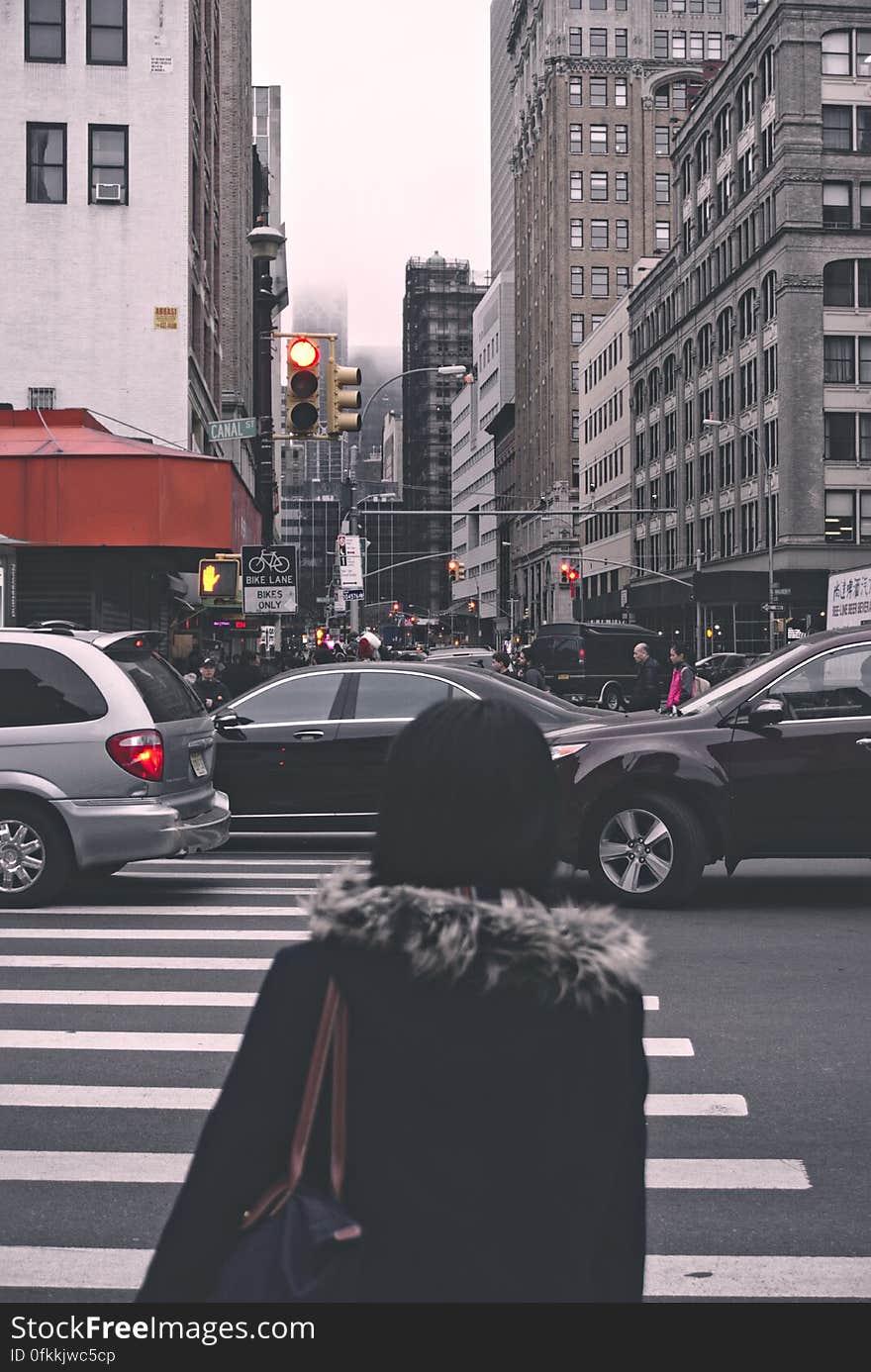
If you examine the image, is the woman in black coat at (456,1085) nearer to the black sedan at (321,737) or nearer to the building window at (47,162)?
the black sedan at (321,737)

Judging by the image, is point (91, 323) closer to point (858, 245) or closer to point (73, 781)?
point (73, 781)

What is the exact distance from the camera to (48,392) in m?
36.9

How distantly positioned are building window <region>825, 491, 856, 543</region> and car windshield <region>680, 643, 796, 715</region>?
2115 inches

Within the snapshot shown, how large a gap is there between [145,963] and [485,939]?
7373 mm

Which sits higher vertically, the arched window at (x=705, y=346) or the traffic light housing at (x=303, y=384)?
the arched window at (x=705, y=346)

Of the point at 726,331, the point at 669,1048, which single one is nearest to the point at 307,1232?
the point at 669,1048

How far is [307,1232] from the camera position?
2014 millimetres

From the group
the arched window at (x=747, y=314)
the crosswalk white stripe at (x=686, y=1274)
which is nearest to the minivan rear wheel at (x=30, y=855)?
the crosswalk white stripe at (x=686, y=1274)

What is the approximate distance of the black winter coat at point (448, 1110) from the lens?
2051 millimetres

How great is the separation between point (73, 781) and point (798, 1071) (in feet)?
20.3

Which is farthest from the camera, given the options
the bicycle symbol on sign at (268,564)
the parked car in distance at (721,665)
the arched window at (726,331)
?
the arched window at (726,331)

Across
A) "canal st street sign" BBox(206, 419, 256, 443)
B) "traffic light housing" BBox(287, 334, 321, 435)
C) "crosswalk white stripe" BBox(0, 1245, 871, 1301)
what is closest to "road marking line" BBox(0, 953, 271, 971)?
"crosswalk white stripe" BBox(0, 1245, 871, 1301)

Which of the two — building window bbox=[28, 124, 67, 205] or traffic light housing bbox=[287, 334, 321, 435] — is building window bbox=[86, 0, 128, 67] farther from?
traffic light housing bbox=[287, 334, 321, 435]

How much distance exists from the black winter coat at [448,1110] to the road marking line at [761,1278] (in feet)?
8.02
